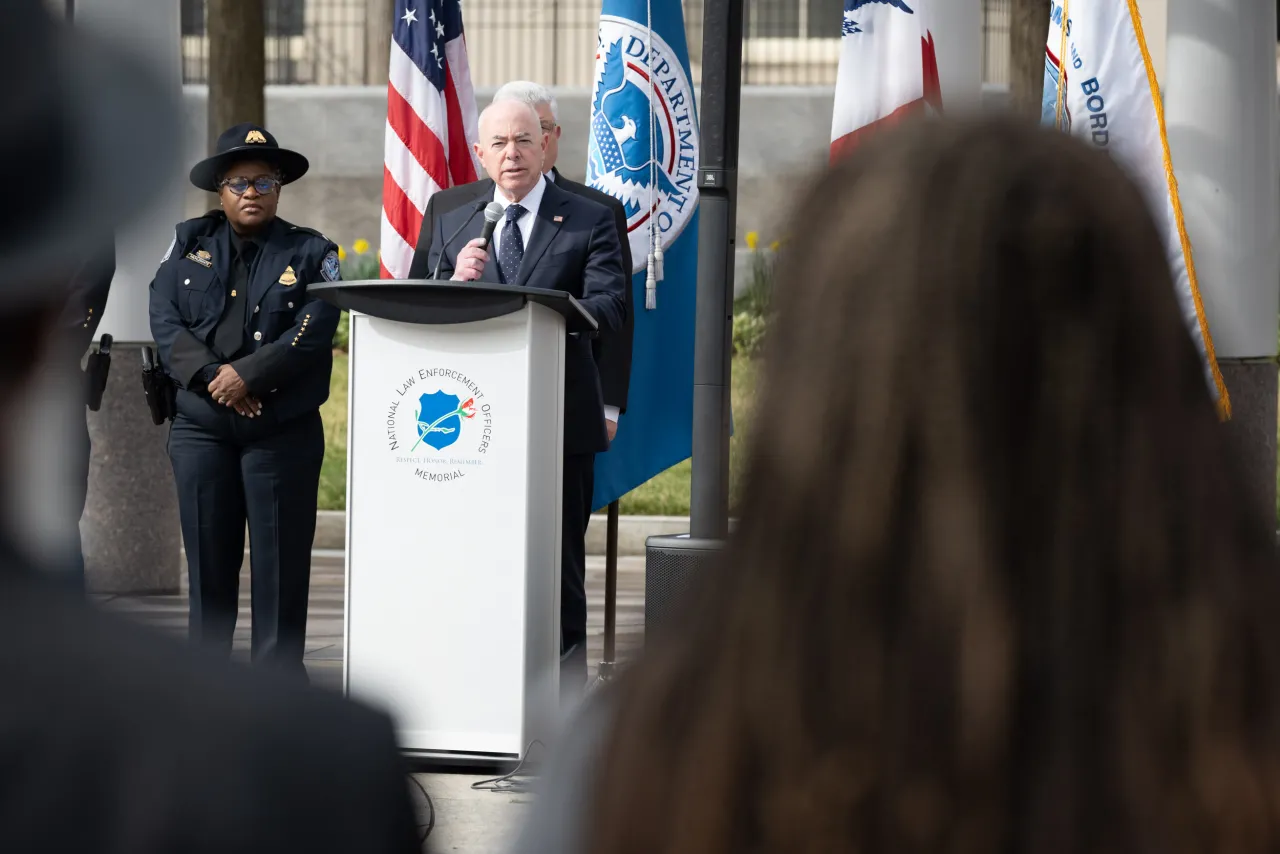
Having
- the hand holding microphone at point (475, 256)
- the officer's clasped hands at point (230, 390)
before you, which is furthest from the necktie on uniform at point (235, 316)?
the hand holding microphone at point (475, 256)

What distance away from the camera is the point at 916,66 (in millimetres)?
6953

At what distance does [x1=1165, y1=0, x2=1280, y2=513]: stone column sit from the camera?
8.06 m

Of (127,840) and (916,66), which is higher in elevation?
(916,66)

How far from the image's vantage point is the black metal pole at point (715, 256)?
6.19m

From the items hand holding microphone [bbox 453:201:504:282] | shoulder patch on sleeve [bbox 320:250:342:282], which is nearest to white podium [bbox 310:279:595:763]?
hand holding microphone [bbox 453:201:504:282]

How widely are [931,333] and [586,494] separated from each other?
502 centimetres

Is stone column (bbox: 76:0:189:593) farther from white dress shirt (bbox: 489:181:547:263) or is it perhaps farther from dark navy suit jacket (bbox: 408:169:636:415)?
white dress shirt (bbox: 489:181:547:263)

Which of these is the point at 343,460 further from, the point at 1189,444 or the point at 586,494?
the point at 1189,444

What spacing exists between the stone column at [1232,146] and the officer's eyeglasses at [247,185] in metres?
4.27

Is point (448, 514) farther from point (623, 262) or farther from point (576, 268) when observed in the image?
point (623, 262)

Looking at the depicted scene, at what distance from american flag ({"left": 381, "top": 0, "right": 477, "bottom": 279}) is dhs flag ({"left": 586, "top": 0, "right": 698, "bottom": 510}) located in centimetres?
73

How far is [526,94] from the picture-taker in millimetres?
6043

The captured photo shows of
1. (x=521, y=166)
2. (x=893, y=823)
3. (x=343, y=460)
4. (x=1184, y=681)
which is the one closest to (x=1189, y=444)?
(x=1184, y=681)

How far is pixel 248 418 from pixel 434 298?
133cm
